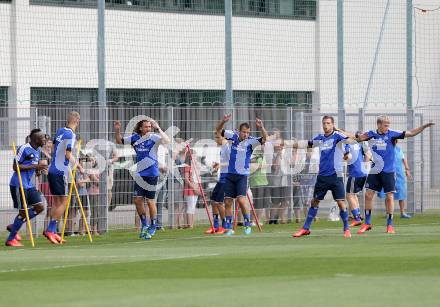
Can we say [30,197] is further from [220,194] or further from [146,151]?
[220,194]

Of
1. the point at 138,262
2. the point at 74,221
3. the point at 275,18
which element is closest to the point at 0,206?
the point at 74,221

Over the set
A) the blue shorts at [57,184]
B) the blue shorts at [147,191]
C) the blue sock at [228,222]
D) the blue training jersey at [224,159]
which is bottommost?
the blue sock at [228,222]

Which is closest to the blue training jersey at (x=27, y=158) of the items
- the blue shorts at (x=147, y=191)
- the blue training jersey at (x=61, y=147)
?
the blue training jersey at (x=61, y=147)

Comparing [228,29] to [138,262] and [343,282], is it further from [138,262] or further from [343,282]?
[343,282]

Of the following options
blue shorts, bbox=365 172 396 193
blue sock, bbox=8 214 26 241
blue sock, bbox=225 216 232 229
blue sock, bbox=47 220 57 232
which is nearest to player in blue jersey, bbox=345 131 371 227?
blue shorts, bbox=365 172 396 193

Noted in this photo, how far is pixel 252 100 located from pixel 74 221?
743cm

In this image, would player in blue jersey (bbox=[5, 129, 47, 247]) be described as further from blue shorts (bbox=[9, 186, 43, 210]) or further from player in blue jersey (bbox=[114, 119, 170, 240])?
player in blue jersey (bbox=[114, 119, 170, 240])

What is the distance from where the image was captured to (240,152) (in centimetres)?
2231

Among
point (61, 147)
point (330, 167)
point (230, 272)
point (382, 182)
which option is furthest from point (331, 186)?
point (230, 272)

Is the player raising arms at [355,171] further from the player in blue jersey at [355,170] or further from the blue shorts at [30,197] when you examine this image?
the blue shorts at [30,197]

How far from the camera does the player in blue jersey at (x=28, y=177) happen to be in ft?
67.6

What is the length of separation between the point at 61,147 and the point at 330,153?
470 cm

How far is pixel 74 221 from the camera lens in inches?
930

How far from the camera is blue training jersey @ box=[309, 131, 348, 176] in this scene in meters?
21.0
